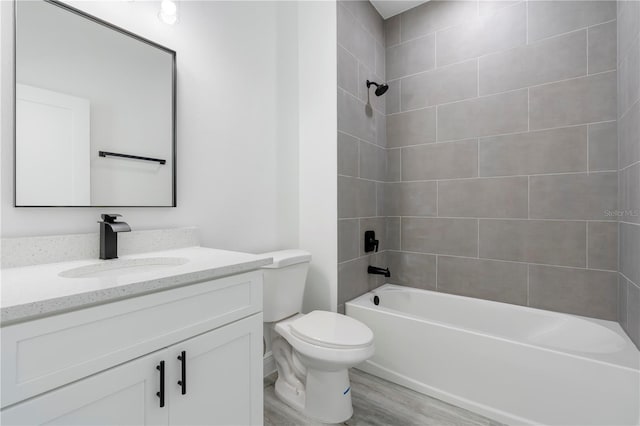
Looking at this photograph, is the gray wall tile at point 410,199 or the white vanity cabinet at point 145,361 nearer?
the white vanity cabinet at point 145,361

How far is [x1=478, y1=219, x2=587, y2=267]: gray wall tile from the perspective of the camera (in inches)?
75.3

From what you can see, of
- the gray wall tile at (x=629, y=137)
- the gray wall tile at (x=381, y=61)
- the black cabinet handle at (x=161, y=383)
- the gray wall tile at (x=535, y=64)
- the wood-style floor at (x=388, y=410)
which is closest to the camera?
the black cabinet handle at (x=161, y=383)

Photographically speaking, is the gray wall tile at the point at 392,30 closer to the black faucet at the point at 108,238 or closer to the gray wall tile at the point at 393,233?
the gray wall tile at the point at 393,233

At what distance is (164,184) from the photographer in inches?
58.9

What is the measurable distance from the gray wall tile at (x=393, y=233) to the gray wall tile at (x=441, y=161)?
37 centimetres

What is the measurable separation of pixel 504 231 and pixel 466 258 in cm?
32

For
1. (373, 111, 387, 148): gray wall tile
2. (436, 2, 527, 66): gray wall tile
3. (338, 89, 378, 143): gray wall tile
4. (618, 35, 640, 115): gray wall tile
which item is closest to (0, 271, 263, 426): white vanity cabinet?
(338, 89, 378, 143): gray wall tile

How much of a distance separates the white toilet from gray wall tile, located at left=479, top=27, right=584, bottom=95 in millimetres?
1822

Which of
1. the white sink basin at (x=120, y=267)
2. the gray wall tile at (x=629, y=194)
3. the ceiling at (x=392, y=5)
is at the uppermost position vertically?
the ceiling at (x=392, y=5)

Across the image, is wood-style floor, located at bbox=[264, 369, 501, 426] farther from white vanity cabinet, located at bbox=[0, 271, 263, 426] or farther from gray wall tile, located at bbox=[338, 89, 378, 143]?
gray wall tile, located at bbox=[338, 89, 378, 143]

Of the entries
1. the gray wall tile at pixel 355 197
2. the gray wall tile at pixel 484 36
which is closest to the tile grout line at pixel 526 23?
the gray wall tile at pixel 484 36

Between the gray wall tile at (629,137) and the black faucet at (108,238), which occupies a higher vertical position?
the gray wall tile at (629,137)

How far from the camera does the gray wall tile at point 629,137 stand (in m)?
1.45

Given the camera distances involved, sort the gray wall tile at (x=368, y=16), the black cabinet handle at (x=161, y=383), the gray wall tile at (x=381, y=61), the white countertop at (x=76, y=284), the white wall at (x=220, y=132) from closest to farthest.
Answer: the white countertop at (x=76, y=284)
the black cabinet handle at (x=161, y=383)
the white wall at (x=220, y=132)
the gray wall tile at (x=368, y=16)
the gray wall tile at (x=381, y=61)
